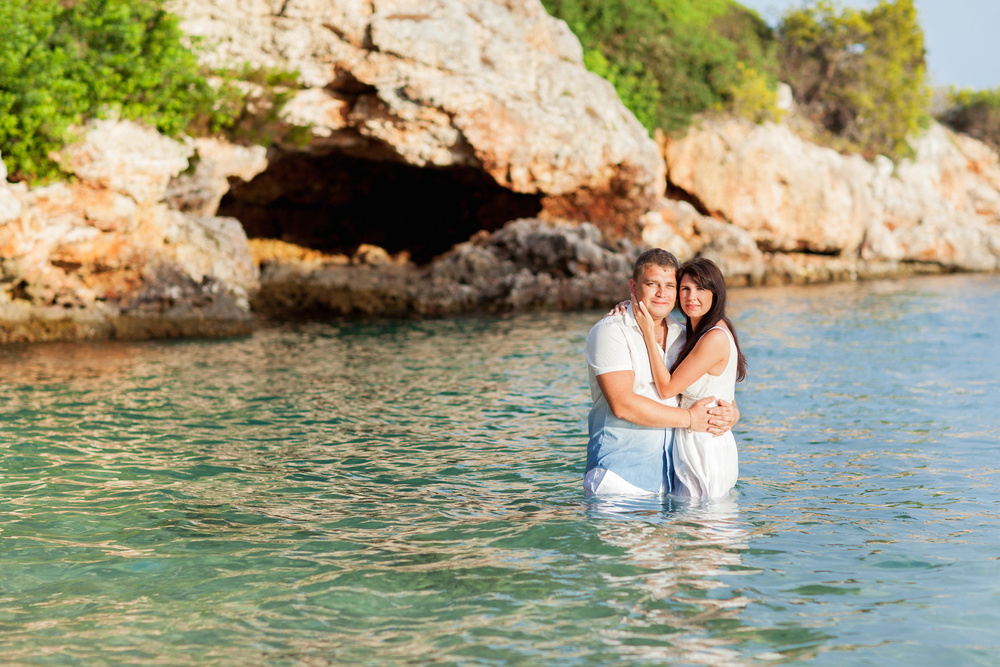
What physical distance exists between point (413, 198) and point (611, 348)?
26810 millimetres

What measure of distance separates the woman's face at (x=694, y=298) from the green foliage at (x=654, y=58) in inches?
1022

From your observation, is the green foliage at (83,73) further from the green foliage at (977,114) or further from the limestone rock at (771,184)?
the green foliage at (977,114)

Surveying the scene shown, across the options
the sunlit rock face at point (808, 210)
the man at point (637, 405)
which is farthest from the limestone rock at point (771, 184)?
the man at point (637, 405)

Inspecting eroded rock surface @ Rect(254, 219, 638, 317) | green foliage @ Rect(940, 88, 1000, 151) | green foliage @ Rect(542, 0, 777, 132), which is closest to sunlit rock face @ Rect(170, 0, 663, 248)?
eroded rock surface @ Rect(254, 219, 638, 317)

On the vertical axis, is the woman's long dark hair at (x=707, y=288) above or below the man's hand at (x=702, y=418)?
above

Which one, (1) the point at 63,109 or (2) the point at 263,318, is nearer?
(1) the point at 63,109

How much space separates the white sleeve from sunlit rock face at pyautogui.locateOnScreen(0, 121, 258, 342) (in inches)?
485

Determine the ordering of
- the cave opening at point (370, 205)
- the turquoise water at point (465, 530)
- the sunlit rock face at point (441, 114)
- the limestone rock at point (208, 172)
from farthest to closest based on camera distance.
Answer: the cave opening at point (370, 205) < the sunlit rock face at point (441, 114) < the limestone rock at point (208, 172) < the turquoise water at point (465, 530)

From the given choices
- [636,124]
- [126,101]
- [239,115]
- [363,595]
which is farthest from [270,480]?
[636,124]

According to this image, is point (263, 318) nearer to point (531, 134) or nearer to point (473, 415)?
point (531, 134)

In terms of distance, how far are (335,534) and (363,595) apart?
1.12 metres

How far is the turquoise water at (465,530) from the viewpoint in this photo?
4.31m

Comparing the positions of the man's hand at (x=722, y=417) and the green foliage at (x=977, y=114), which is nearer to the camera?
the man's hand at (x=722, y=417)

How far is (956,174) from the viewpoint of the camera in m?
42.6
